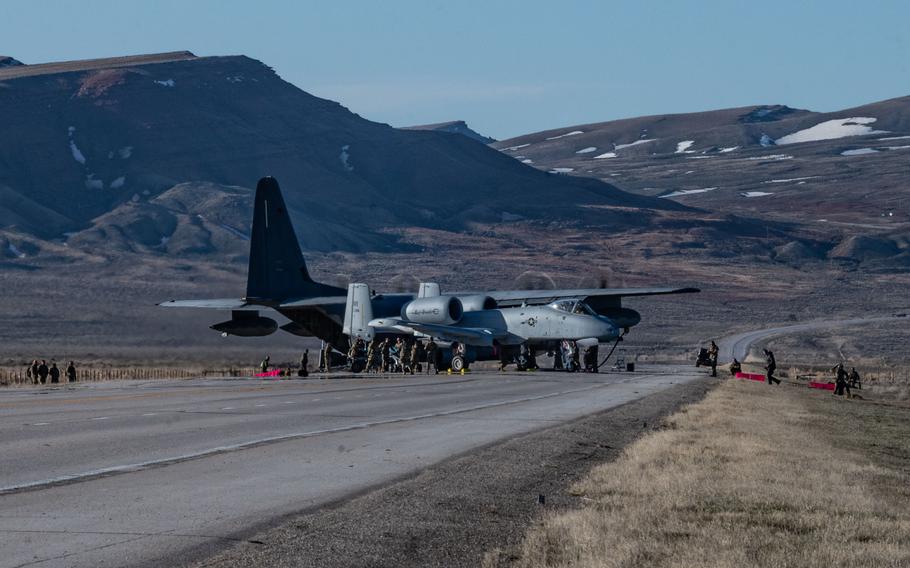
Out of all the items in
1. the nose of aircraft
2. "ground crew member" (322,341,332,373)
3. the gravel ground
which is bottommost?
"ground crew member" (322,341,332,373)

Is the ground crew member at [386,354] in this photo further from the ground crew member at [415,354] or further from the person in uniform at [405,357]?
the ground crew member at [415,354]

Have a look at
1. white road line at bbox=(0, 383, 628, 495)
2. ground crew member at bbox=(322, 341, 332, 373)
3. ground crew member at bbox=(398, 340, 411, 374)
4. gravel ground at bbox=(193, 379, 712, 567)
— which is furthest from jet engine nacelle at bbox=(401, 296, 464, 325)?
gravel ground at bbox=(193, 379, 712, 567)

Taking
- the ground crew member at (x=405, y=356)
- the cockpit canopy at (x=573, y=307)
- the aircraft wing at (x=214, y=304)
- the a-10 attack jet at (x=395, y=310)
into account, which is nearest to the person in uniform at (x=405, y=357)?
the ground crew member at (x=405, y=356)

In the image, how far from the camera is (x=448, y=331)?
6025cm

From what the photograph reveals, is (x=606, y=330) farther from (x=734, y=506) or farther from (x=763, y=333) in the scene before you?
(x=763, y=333)

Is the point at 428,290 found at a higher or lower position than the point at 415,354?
higher

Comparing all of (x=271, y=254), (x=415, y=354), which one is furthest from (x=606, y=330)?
(x=271, y=254)

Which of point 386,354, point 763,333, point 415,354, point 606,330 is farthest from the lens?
point 763,333

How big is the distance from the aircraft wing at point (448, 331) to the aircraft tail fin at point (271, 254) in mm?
5393

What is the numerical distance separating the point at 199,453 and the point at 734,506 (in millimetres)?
7907

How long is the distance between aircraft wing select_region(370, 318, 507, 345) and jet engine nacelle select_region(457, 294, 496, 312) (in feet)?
5.90

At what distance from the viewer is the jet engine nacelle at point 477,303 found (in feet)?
210

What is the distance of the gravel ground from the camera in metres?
11.4

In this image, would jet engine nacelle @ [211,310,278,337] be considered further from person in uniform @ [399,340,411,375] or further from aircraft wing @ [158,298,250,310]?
person in uniform @ [399,340,411,375]
